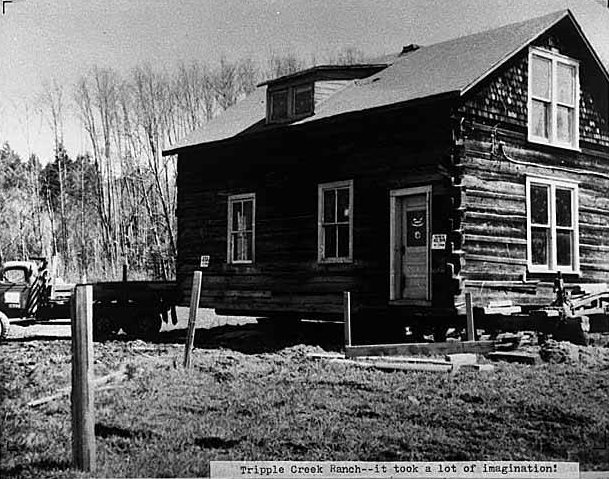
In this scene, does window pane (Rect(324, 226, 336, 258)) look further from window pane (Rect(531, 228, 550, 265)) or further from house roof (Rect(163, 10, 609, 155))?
window pane (Rect(531, 228, 550, 265))

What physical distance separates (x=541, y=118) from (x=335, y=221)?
2992 mm

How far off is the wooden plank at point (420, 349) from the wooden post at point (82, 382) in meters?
3.84

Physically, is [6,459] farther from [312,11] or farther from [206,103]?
[206,103]

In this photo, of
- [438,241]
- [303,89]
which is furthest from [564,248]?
[303,89]

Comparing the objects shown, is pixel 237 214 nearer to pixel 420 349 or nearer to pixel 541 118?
pixel 541 118

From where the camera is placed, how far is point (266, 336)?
39.1 ft

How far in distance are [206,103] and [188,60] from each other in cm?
227

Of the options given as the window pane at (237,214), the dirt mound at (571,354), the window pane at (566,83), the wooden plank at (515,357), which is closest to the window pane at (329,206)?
the window pane at (237,214)

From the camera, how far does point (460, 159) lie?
33.0 ft

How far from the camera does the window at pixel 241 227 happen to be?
41.3ft

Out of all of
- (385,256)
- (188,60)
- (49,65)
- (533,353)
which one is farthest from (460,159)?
(49,65)

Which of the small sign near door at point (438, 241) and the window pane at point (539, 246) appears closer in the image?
the small sign near door at point (438, 241)

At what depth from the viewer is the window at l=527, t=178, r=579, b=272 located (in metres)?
10.5
